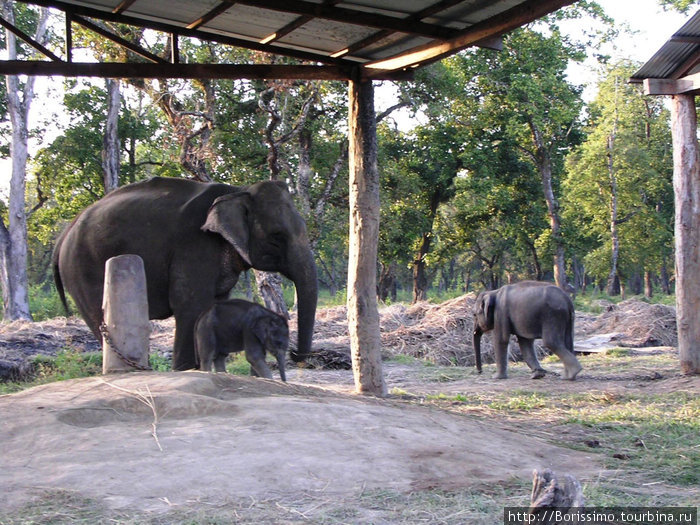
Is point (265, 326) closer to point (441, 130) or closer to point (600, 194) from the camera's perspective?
point (441, 130)

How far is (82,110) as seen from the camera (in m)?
27.0

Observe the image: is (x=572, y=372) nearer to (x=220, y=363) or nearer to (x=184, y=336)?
(x=220, y=363)

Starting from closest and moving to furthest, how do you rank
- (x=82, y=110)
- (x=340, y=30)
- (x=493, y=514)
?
(x=493, y=514), (x=340, y=30), (x=82, y=110)

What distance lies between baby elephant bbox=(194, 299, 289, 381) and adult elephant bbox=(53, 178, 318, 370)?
10.2 inches

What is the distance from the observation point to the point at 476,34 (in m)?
7.76

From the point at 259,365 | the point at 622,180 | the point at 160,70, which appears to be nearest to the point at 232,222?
the point at 259,365

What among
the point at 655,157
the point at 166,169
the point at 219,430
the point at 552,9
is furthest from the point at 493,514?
the point at 655,157

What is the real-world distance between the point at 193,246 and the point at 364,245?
201 cm

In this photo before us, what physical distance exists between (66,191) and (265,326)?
20.2 metres

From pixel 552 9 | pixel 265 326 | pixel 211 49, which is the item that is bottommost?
pixel 265 326

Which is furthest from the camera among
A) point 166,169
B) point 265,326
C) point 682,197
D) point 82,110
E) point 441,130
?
point 441,130

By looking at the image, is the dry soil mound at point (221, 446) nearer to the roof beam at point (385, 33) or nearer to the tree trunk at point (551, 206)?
the roof beam at point (385, 33)

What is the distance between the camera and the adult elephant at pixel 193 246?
336 inches

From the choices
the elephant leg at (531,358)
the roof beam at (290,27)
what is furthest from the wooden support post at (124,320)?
the elephant leg at (531,358)
